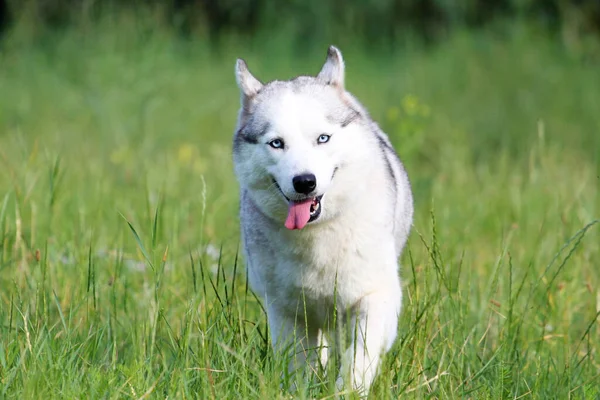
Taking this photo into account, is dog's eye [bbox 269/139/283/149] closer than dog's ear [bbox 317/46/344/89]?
Yes

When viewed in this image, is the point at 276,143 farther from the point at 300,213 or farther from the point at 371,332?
the point at 371,332

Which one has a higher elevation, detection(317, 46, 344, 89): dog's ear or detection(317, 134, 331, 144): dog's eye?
detection(317, 46, 344, 89): dog's ear

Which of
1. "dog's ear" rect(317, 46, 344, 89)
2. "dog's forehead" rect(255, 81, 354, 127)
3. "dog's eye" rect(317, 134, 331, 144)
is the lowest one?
"dog's eye" rect(317, 134, 331, 144)

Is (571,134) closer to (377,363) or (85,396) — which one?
(377,363)

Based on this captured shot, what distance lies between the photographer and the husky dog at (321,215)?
367cm

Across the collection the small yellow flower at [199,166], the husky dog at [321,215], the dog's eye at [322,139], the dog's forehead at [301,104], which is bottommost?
the small yellow flower at [199,166]

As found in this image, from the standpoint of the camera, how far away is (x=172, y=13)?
15961 millimetres

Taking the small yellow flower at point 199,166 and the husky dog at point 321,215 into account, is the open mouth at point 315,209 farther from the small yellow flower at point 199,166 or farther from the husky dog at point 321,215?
the small yellow flower at point 199,166

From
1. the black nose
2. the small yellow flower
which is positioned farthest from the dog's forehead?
the small yellow flower

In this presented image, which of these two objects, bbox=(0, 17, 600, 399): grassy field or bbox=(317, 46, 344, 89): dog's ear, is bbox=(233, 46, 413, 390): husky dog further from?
bbox=(0, 17, 600, 399): grassy field

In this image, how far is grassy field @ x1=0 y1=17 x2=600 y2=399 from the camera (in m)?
3.52

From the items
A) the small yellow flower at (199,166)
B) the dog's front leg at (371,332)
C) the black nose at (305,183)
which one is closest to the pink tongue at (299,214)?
the black nose at (305,183)

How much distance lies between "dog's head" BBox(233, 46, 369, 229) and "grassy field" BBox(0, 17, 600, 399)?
29 cm

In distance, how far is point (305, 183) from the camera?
138 inches
